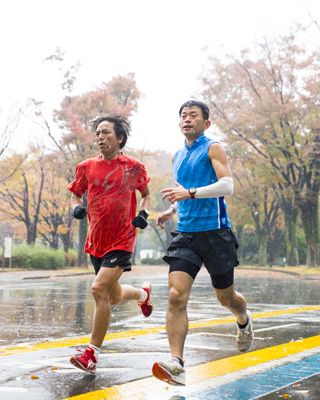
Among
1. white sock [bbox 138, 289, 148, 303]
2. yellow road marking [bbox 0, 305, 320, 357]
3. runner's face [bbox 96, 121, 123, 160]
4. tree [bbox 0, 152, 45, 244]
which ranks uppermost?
tree [bbox 0, 152, 45, 244]

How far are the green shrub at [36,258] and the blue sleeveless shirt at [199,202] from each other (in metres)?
26.9

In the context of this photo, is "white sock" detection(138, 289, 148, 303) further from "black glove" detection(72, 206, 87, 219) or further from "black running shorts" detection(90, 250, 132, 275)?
"black glove" detection(72, 206, 87, 219)

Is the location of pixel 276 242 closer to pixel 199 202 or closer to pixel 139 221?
pixel 139 221

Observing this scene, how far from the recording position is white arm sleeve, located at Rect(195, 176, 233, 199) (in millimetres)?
4113

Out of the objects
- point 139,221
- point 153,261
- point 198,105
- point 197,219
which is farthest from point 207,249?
point 153,261

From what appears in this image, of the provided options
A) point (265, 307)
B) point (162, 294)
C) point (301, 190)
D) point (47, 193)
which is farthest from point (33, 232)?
point (265, 307)

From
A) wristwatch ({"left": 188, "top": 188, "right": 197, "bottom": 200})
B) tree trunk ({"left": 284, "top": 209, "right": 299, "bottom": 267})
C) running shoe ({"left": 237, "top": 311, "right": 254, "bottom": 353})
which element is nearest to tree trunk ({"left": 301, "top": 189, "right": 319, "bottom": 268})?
tree trunk ({"left": 284, "top": 209, "right": 299, "bottom": 267})

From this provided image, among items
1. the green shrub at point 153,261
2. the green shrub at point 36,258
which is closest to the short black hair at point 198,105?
the green shrub at point 36,258

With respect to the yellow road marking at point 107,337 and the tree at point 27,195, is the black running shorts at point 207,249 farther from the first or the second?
the tree at point 27,195

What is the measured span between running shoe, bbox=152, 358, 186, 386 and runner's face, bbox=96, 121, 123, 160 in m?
2.01

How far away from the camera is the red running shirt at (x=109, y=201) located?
4.85 metres

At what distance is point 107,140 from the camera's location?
16.6 ft

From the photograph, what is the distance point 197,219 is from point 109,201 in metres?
0.88

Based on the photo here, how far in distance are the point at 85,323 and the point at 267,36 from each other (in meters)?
23.4
